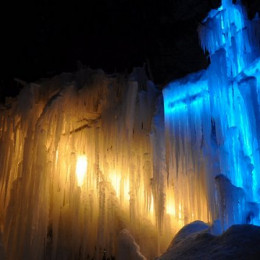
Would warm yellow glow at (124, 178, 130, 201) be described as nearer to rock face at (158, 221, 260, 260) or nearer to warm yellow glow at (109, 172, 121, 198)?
warm yellow glow at (109, 172, 121, 198)

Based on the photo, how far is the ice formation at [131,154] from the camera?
9477 mm

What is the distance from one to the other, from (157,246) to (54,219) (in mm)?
3059

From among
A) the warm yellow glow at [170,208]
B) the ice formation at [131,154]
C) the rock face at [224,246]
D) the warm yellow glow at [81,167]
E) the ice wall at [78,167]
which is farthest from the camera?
the warm yellow glow at [81,167]

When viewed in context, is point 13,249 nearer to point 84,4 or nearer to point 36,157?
point 36,157

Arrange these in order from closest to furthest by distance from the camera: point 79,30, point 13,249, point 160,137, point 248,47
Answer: point 13,249
point 248,47
point 160,137
point 79,30

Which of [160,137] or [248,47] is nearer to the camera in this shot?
[248,47]

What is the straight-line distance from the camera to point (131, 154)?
10.9 meters

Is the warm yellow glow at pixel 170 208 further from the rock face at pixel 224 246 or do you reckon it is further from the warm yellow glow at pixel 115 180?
the rock face at pixel 224 246

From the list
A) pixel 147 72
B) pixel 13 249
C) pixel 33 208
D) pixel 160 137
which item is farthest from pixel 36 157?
pixel 147 72

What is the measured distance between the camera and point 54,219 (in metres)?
→ 10.5

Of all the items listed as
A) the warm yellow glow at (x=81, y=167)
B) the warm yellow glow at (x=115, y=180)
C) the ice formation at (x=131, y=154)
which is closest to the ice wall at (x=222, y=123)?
the ice formation at (x=131, y=154)

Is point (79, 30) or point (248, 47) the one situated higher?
point (79, 30)

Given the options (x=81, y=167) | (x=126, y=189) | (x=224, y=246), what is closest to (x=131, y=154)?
(x=126, y=189)

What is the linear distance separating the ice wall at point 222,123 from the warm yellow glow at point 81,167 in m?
2.63
